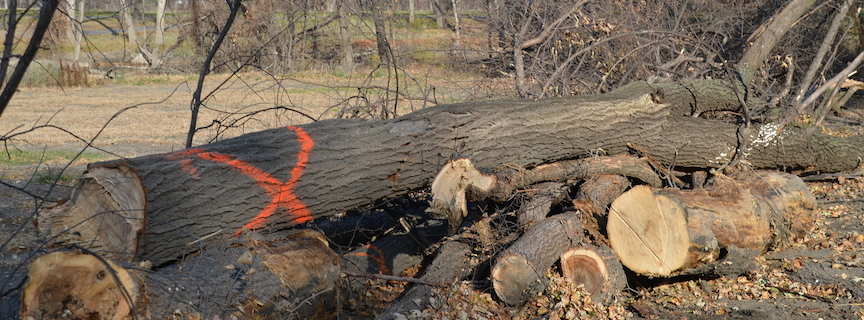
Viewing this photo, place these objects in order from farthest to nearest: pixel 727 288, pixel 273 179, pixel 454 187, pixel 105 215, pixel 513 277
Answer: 1. pixel 727 288
2. pixel 454 187
3. pixel 513 277
4. pixel 273 179
5. pixel 105 215

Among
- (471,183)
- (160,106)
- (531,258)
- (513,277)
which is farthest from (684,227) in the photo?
(160,106)

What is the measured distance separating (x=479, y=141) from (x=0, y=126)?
1120 cm

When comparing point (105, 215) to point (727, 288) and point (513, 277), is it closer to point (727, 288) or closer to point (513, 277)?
point (513, 277)

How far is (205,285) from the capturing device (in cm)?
339

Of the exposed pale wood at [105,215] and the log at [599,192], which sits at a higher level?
the exposed pale wood at [105,215]

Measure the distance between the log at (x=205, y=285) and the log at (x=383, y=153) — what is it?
9.2 inches

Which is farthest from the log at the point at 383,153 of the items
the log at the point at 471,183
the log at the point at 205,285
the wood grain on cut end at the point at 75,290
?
the wood grain on cut end at the point at 75,290

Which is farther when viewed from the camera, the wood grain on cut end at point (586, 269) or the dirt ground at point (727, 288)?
the wood grain on cut end at point (586, 269)

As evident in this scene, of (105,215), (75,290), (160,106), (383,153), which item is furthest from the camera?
(160,106)

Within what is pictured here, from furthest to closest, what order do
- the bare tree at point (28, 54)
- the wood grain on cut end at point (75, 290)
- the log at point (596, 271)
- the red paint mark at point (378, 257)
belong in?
the red paint mark at point (378, 257) → the log at point (596, 271) → the wood grain on cut end at point (75, 290) → the bare tree at point (28, 54)

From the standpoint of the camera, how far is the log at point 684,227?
4316mm

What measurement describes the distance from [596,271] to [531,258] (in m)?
0.49

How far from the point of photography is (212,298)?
3348 millimetres

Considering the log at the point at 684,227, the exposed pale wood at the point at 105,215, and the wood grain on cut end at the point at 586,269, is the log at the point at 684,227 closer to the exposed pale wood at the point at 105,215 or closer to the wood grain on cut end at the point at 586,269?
the wood grain on cut end at the point at 586,269
